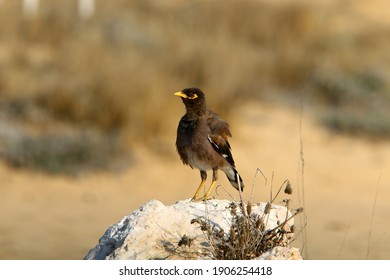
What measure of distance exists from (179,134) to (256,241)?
5.02ft

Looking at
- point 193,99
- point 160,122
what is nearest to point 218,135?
point 193,99

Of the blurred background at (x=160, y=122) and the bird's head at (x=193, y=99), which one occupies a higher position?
the blurred background at (x=160, y=122)

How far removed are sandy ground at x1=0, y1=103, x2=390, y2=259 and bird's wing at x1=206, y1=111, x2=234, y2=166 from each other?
445 cm

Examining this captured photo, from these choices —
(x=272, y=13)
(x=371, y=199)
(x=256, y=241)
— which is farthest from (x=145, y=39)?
(x=256, y=241)

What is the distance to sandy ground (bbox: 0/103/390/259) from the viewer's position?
41.3 feet

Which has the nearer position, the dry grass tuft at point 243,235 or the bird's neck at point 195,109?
the dry grass tuft at point 243,235

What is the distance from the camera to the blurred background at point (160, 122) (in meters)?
13.7

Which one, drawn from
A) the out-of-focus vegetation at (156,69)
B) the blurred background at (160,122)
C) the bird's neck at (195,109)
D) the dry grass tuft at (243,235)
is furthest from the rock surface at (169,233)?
the out-of-focus vegetation at (156,69)

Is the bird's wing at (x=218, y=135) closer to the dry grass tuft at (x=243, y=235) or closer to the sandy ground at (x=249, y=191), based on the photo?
the dry grass tuft at (x=243, y=235)

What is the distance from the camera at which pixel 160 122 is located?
1634cm

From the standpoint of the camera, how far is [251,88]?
19359 mm

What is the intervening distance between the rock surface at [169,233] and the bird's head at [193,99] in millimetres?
947

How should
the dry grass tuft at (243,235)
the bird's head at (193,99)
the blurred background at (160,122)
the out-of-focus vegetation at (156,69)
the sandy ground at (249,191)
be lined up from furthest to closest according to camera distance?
the out-of-focus vegetation at (156,69)
the blurred background at (160,122)
the sandy ground at (249,191)
the bird's head at (193,99)
the dry grass tuft at (243,235)
